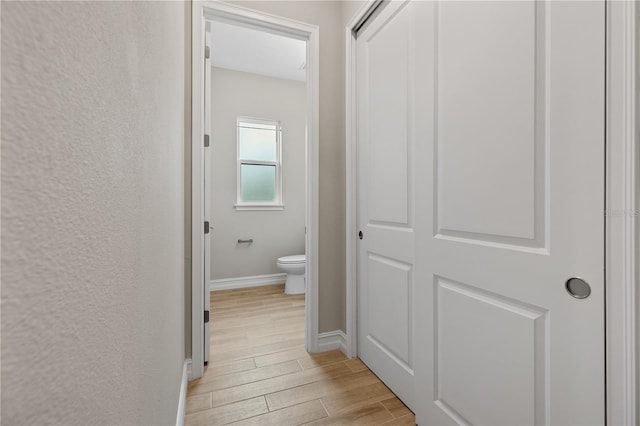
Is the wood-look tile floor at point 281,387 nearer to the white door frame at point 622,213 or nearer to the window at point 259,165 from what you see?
the white door frame at point 622,213

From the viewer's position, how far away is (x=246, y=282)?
3721 mm

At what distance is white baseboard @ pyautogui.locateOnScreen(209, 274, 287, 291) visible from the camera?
3.56 metres

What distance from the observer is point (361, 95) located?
1.97 m

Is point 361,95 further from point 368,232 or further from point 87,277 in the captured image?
point 87,277

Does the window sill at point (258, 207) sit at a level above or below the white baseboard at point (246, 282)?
above

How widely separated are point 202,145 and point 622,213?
74.3 inches

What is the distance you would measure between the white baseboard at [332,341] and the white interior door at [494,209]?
0.43 metres

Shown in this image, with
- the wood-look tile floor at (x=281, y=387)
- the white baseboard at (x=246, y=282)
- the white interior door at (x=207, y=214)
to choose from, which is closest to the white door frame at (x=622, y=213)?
the wood-look tile floor at (x=281, y=387)

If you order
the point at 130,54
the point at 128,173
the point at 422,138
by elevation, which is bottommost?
the point at 128,173

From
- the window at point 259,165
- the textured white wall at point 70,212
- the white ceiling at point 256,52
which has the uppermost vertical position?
the white ceiling at point 256,52

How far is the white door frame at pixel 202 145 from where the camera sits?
1793 mm

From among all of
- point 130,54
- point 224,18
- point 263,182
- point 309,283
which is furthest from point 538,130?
point 263,182

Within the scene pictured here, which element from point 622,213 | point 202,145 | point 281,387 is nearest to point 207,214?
point 202,145

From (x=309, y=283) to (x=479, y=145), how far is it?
1418 mm
